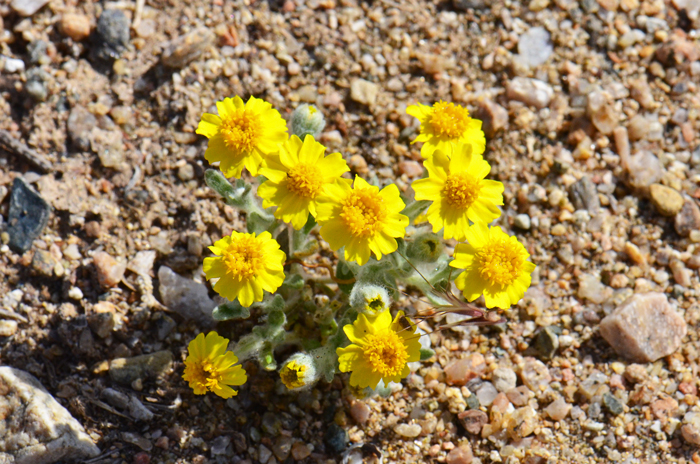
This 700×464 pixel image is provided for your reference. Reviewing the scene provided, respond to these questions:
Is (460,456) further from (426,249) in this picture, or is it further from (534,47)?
(534,47)

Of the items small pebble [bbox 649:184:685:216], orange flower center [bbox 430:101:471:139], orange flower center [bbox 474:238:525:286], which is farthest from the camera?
small pebble [bbox 649:184:685:216]

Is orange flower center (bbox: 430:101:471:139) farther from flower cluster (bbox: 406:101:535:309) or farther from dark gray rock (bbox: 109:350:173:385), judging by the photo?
dark gray rock (bbox: 109:350:173:385)

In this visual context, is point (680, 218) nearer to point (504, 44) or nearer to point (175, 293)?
point (504, 44)

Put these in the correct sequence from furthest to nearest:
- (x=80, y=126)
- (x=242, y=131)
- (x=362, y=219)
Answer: (x=80, y=126)
(x=242, y=131)
(x=362, y=219)

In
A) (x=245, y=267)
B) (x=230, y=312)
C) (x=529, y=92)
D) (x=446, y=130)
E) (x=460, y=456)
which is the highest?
(x=446, y=130)

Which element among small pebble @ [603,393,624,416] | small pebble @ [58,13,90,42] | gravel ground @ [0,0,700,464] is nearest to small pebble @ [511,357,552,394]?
gravel ground @ [0,0,700,464]

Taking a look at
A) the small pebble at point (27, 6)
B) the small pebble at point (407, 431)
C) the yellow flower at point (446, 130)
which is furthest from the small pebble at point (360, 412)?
the small pebble at point (27, 6)

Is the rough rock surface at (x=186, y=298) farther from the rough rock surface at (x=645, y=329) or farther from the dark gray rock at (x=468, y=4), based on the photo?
the dark gray rock at (x=468, y=4)

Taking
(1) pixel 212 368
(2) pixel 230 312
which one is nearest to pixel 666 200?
(2) pixel 230 312
